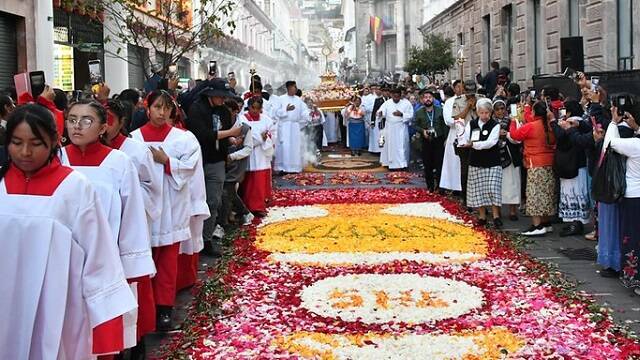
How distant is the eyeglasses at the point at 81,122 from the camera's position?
4.61 m

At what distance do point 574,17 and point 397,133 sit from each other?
215 inches

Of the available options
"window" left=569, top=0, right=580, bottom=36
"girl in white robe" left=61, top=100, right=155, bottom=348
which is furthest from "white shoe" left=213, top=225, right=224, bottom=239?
"window" left=569, top=0, right=580, bottom=36

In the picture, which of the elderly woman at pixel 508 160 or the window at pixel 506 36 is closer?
the elderly woman at pixel 508 160

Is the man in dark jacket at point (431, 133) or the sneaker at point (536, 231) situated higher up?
the man in dark jacket at point (431, 133)

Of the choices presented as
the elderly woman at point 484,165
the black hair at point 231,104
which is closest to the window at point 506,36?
the elderly woman at point 484,165

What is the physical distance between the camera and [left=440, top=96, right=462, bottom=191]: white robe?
43.6 ft

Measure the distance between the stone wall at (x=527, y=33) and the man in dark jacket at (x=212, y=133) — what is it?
10.1 meters

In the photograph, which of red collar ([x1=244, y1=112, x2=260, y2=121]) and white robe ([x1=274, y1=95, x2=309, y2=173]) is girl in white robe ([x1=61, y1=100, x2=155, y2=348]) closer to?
red collar ([x1=244, y1=112, x2=260, y2=121])

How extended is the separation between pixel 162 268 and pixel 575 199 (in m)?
5.76

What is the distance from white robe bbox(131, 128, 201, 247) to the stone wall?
1196cm

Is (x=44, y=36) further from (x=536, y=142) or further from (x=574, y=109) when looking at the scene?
(x=574, y=109)

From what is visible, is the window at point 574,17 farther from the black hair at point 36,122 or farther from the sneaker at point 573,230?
the black hair at point 36,122

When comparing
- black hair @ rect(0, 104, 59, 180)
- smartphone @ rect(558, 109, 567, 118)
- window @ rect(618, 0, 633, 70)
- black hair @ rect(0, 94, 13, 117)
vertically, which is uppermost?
window @ rect(618, 0, 633, 70)

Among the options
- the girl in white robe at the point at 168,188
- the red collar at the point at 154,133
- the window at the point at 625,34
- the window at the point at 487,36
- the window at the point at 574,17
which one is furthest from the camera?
the window at the point at 487,36
